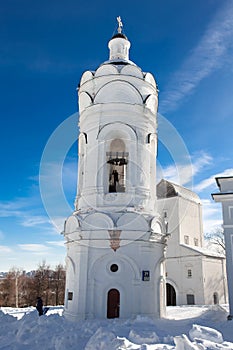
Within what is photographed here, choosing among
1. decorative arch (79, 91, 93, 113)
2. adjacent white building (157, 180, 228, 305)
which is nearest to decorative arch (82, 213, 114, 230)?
decorative arch (79, 91, 93, 113)

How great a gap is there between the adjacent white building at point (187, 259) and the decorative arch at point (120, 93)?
1049 centimetres

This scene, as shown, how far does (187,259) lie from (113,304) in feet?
37.5

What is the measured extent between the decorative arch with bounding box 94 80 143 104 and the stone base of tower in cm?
636

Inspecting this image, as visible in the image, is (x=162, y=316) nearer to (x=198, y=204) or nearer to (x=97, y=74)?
(x=97, y=74)

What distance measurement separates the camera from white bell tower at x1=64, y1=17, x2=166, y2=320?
45.6ft

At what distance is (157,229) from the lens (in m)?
15.2

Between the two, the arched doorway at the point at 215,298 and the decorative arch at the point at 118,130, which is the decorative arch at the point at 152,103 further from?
the arched doorway at the point at 215,298

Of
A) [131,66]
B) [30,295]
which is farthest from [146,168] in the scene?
[30,295]

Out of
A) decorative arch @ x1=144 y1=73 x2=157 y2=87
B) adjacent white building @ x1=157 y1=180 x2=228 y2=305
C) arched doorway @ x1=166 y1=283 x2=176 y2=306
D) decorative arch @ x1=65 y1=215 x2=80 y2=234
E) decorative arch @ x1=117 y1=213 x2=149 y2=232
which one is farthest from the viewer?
arched doorway @ x1=166 y1=283 x2=176 y2=306

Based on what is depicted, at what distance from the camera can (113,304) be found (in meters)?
13.7

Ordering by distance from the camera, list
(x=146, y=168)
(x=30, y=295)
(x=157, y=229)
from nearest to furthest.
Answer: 1. (x=157, y=229)
2. (x=146, y=168)
3. (x=30, y=295)

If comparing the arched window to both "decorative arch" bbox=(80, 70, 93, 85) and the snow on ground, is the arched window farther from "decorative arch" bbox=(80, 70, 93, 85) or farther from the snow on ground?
the snow on ground

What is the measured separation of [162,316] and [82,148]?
30.8ft

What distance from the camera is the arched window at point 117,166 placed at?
53.6 ft
